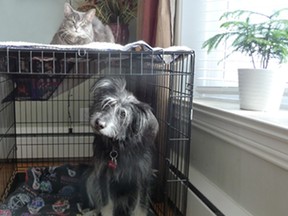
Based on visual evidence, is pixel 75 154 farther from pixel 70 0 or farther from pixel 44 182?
pixel 70 0

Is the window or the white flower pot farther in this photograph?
the window

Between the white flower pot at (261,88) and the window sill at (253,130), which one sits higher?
the white flower pot at (261,88)

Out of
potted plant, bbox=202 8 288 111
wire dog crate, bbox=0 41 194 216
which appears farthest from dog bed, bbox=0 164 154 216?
potted plant, bbox=202 8 288 111

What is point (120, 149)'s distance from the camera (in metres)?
1.32

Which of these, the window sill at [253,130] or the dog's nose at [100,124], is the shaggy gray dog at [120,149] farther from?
the window sill at [253,130]

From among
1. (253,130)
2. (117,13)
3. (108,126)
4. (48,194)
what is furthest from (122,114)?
(117,13)

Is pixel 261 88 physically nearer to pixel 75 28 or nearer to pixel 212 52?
pixel 212 52

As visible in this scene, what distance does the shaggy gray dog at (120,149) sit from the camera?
4.21 ft

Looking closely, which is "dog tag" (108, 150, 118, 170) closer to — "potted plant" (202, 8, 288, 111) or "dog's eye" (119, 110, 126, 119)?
"dog's eye" (119, 110, 126, 119)

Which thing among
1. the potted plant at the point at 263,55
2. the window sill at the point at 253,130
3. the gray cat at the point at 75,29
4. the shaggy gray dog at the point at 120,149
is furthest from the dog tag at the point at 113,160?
the gray cat at the point at 75,29

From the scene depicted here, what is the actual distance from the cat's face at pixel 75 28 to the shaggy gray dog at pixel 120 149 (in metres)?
0.43

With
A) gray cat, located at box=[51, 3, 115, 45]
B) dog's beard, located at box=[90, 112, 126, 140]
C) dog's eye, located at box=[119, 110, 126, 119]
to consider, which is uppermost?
gray cat, located at box=[51, 3, 115, 45]

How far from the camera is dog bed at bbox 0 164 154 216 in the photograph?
63.4 inches

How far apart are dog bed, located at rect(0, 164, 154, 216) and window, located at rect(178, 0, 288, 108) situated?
28.0 inches
